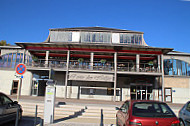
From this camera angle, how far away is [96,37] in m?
23.4

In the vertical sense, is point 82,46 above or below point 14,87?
above

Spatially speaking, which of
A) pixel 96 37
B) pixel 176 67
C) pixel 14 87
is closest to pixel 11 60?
pixel 14 87

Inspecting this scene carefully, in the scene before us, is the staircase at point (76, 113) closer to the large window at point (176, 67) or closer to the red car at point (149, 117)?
the red car at point (149, 117)

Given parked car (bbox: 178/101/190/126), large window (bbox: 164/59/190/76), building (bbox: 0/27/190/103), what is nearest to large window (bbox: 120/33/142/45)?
building (bbox: 0/27/190/103)

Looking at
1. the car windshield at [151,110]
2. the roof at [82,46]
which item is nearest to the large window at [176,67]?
the roof at [82,46]

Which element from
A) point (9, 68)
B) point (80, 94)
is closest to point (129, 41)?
point (80, 94)

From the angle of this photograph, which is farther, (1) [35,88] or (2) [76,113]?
(1) [35,88]

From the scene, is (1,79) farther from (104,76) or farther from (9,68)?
(104,76)

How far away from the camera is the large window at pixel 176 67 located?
76.8 feet

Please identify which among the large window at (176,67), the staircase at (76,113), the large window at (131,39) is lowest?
the staircase at (76,113)

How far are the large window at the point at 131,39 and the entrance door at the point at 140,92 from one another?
20.1 ft

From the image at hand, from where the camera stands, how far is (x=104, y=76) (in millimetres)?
19406

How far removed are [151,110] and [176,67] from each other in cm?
2091

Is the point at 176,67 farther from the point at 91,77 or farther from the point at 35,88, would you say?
the point at 35,88
